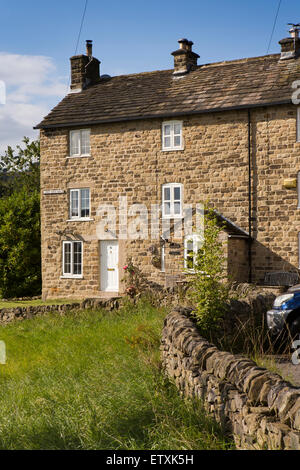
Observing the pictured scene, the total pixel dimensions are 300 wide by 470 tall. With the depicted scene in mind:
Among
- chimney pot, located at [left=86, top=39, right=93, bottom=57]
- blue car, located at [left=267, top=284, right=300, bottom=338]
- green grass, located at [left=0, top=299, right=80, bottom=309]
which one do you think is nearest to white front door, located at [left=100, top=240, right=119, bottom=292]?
green grass, located at [left=0, top=299, right=80, bottom=309]

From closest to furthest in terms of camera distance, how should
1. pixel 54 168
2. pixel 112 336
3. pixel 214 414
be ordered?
pixel 214 414, pixel 112 336, pixel 54 168

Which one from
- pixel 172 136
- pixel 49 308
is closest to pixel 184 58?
pixel 172 136

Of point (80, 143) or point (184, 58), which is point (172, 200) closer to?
point (80, 143)

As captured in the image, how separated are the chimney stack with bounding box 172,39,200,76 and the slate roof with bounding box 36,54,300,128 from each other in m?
0.36

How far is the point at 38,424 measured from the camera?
23.5ft

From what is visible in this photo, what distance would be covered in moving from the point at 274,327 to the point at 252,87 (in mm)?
15262

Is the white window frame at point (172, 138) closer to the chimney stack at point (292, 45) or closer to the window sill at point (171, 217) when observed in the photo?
the window sill at point (171, 217)

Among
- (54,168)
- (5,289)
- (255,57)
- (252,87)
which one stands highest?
(255,57)

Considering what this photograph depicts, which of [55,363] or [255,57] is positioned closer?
[55,363]

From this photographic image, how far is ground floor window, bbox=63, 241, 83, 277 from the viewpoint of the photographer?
26.3 meters

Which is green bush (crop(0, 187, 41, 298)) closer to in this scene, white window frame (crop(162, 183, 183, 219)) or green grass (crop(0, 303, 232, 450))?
white window frame (crop(162, 183, 183, 219))
